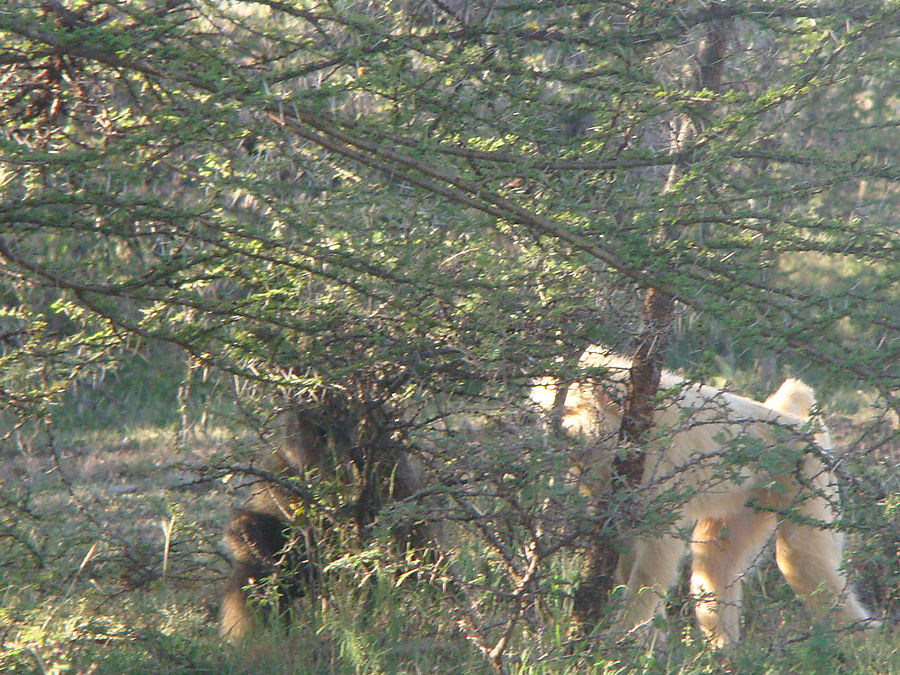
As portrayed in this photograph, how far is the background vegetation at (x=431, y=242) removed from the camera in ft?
10.0

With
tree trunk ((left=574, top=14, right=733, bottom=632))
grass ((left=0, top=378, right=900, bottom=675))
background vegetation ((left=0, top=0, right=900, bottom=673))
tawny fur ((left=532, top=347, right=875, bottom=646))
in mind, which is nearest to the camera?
background vegetation ((left=0, top=0, right=900, bottom=673))

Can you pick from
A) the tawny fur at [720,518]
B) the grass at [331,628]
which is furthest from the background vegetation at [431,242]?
the tawny fur at [720,518]

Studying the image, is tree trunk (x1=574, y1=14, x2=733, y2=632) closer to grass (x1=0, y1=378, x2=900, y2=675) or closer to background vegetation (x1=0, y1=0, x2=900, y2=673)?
background vegetation (x1=0, y1=0, x2=900, y2=673)

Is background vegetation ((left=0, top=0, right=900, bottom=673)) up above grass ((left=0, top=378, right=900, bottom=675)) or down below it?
above

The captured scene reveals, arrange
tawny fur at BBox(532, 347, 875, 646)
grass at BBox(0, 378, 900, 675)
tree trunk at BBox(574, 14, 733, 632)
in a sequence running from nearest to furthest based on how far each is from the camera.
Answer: grass at BBox(0, 378, 900, 675), tree trunk at BBox(574, 14, 733, 632), tawny fur at BBox(532, 347, 875, 646)

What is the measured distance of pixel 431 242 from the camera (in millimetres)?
3578

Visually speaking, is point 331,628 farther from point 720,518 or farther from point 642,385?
point 720,518

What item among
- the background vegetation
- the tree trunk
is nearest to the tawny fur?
the tree trunk

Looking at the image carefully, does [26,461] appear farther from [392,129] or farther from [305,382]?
[392,129]

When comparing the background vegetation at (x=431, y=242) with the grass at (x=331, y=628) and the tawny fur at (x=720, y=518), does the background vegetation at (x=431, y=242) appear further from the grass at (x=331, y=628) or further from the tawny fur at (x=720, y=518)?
the tawny fur at (x=720, y=518)

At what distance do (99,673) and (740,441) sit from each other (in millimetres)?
2567

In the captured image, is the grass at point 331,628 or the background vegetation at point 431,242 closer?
the background vegetation at point 431,242

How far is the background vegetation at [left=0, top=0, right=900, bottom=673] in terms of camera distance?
10.0 feet

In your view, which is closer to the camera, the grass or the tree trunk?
the grass
